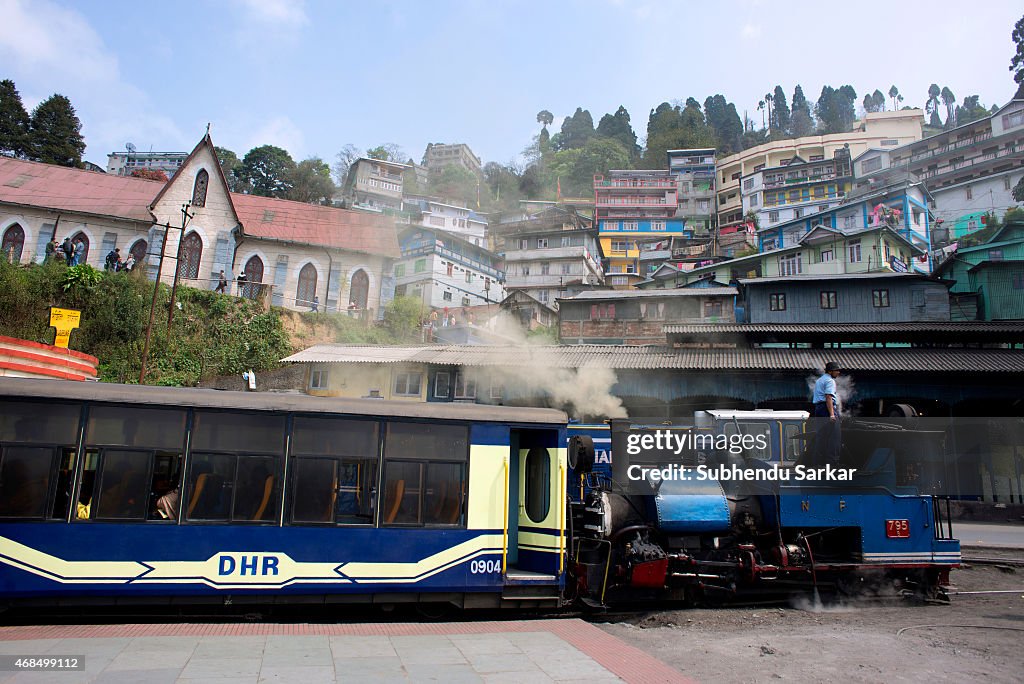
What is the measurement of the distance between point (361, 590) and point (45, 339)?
24071 mm

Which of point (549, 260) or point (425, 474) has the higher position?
point (549, 260)

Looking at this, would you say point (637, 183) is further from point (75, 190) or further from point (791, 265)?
point (75, 190)

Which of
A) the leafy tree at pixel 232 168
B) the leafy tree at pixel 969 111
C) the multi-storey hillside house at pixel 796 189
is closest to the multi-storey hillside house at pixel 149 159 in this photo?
the leafy tree at pixel 232 168

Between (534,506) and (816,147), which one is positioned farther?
(816,147)

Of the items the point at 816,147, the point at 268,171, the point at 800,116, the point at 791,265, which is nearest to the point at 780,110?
the point at 800,116

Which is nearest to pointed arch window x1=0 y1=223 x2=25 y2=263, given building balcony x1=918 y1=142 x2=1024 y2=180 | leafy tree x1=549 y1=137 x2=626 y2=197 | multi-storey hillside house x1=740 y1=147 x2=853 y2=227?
multi-storey hillside house x1=740 y1=147 x2=853 y2=227

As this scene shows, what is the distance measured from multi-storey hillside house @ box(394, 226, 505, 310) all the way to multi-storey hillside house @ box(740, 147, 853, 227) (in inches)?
1265

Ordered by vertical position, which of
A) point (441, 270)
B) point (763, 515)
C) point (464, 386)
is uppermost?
point (441, 270)

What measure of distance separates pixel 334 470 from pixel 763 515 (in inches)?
264

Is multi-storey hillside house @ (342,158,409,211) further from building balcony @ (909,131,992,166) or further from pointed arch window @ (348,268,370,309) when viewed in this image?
building balcony @ (909,131,992,166)

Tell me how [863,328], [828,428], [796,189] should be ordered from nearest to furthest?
[828,428] → [863,328] → [796,189]

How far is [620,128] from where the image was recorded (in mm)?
104375

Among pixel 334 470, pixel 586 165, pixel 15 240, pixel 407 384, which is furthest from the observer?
pixel 586 165

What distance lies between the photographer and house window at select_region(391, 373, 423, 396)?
82.3 feet
